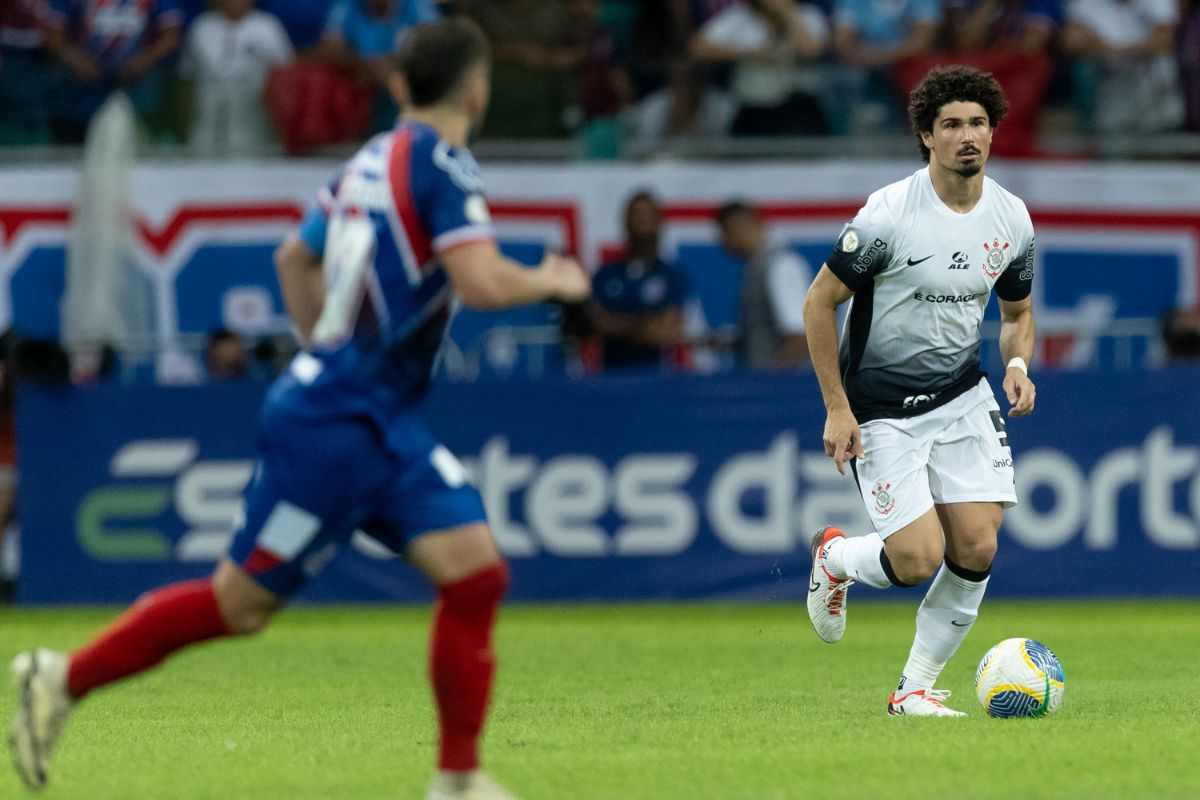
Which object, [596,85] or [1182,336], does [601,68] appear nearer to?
[596,85]

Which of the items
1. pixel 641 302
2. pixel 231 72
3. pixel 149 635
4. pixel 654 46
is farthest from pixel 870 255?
pixel 231 72

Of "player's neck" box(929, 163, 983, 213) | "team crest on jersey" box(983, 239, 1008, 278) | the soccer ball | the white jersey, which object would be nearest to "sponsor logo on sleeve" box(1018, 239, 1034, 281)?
the white jersey

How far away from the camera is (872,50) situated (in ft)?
52.0

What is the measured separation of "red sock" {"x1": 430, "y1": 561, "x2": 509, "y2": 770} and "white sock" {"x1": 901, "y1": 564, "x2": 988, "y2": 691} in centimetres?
287

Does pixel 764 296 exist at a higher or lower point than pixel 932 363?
lower

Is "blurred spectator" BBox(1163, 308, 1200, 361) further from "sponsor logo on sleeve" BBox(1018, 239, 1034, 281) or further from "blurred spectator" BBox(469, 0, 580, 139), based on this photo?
"sponsor logo on sleeve" BBox(1018, 239, 1034, 281)

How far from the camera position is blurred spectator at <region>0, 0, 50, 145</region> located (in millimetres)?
16188

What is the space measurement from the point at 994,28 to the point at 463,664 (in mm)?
11625

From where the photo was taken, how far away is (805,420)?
14.0 meters

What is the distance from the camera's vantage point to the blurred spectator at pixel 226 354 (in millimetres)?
15016

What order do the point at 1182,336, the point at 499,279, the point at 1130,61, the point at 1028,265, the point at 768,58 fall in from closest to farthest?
1. the point at 499,279
2. the point at 1028,265
3. the point at 1182,336
4. the point at 768,58
5. the point at 1130,61

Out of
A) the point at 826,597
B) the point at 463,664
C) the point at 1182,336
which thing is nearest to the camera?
the point at 463,664

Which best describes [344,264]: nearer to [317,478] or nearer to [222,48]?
[317,478]

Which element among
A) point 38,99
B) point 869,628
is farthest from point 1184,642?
point 38,99
